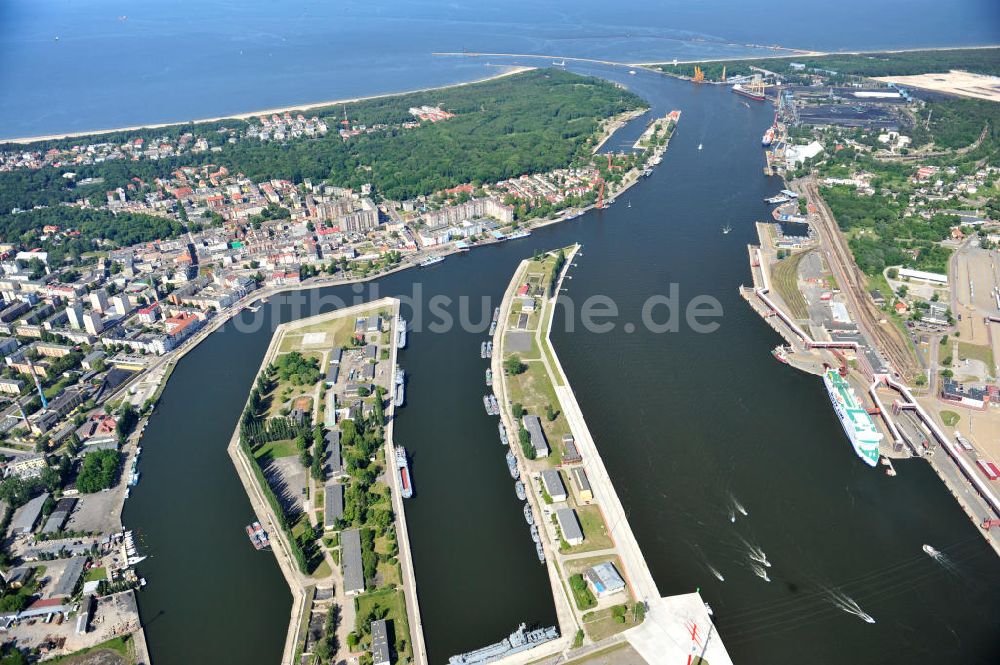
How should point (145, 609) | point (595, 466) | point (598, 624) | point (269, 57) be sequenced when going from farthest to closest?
point (269, 57)
point (595, 466)
point (145, 609)
point (598, 624)

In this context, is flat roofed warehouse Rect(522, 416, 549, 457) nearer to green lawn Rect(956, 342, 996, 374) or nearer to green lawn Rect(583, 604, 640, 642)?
green lawn Rect(583, 604, 640, 642)

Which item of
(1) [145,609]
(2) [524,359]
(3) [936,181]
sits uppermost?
(3) [936,181]

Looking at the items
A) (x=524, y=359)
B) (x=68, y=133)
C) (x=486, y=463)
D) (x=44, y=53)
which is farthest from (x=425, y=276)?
(x=44, y=53)

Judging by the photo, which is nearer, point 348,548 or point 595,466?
point 348,548

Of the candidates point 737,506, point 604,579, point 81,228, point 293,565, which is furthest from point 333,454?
point 81,228

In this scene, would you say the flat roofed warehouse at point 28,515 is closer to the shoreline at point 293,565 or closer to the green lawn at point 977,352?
the shoreline at point 293,565

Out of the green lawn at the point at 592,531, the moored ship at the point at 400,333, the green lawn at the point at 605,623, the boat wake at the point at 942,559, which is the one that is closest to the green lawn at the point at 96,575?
the green lawn at the point at 592,531

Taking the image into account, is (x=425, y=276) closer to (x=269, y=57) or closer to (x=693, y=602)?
(x=693, y=602)

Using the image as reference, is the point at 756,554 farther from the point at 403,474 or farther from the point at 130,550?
the point at 130,550
